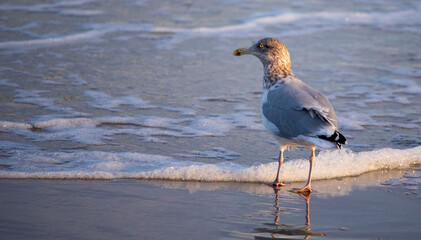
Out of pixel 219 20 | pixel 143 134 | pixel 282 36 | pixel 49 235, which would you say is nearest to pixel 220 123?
pixel 143 134

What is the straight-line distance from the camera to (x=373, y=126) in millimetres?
7027

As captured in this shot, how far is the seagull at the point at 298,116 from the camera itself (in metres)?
4.78

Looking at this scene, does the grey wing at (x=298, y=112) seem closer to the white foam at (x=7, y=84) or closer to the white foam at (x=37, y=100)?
the white foam at (x=37, y=100)

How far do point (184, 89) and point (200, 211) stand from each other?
3912 mm

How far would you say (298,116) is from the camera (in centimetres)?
499

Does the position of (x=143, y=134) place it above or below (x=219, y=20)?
below

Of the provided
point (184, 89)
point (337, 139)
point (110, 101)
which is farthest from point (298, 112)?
point (184, 89)

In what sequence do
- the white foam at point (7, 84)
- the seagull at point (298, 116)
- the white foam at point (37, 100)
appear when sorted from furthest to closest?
the white foam at point (7, 84)
the white foam at point (37, 100)
the seagull at point (298, 116)

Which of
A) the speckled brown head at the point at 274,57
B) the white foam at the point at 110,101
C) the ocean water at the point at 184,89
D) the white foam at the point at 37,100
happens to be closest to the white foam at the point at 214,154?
the ocean water at the point at 184,89

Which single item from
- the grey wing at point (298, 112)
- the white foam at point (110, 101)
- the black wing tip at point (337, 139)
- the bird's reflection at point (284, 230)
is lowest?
the bird's reflection at point (284, 230)

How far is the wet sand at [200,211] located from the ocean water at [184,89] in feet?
0.79

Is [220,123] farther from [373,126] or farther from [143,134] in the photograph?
[373,126]

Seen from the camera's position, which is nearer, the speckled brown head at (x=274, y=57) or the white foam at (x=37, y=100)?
the speckled brown head at (x=274, y=57)

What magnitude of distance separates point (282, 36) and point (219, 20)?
1675mm
